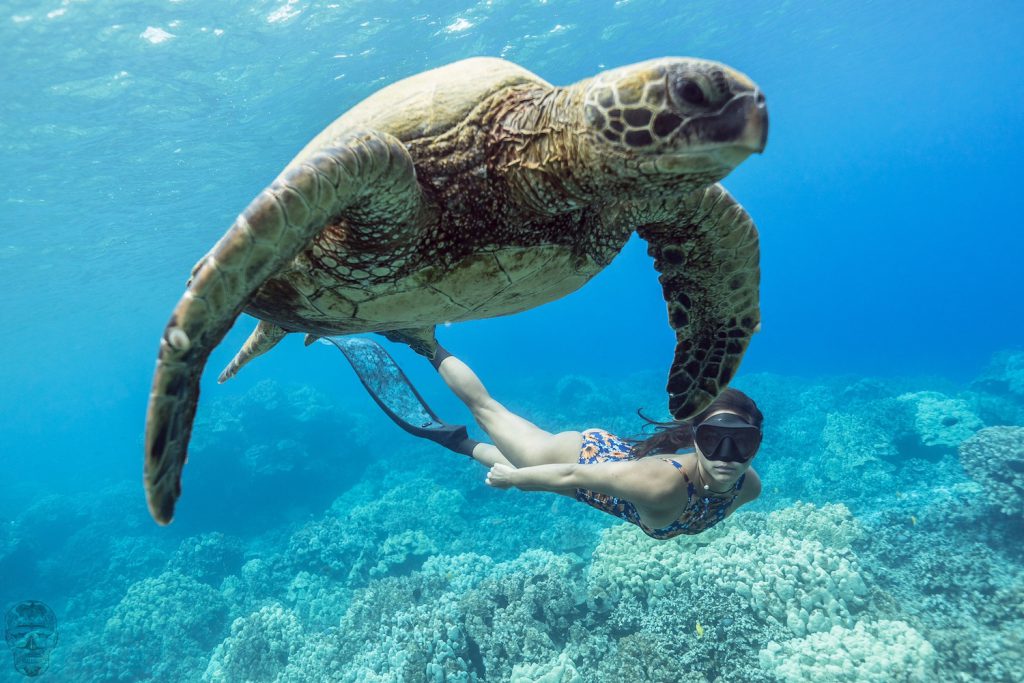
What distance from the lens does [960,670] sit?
196 inches

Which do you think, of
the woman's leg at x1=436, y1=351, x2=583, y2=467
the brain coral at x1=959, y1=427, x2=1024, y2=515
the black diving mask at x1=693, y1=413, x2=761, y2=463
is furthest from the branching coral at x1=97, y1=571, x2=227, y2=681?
the brain coral at x1=959, y1=427, x2=1024, y2=515

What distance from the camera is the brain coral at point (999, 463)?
741cm

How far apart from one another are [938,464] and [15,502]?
3307 cm

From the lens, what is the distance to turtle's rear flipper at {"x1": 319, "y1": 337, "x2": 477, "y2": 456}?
527cm

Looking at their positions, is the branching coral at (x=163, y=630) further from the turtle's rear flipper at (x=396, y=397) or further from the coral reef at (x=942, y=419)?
the coral reef at (x=942, y=419)

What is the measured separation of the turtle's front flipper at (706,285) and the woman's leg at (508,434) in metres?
1.44

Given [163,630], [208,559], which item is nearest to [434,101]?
[163,630]

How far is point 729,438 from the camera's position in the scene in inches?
129

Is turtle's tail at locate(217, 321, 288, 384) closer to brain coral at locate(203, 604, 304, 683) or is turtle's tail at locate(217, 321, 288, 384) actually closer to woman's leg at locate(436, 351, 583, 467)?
woman's leg at locate(436, 351, 583, 467)

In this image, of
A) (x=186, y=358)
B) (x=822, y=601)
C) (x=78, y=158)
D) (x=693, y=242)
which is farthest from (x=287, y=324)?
(x=78, y=158)

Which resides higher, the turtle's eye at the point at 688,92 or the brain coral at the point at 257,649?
the turtle's eye at the point at 688,92

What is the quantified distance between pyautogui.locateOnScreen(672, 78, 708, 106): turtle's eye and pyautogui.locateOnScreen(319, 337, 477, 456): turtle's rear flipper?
4.21 metres

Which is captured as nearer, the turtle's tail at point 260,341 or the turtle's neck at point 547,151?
the turtle's neck at point 547,151

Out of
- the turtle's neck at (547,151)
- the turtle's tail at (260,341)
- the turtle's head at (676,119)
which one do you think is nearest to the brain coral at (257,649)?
the turtle's tail at (260,341)
